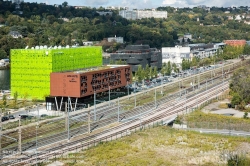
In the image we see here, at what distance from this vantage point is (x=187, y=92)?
5516cm

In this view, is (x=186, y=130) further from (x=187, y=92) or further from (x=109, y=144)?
(x=187, y=92)

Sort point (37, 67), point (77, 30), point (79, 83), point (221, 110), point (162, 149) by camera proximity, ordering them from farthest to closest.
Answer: point (77, 30)
point (37, 67)
point (79, 83)
point (221, 110)
point (162, 149)

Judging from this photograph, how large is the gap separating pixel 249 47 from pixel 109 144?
83.6 metres

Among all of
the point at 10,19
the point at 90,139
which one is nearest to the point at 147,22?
the point at 10,19

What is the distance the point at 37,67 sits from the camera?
50.7 meters

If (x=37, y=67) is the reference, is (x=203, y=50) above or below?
above

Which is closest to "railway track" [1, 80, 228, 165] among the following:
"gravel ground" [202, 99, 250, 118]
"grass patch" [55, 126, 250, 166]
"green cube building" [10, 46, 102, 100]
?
"grass patch" [55, 126, 250, 166]

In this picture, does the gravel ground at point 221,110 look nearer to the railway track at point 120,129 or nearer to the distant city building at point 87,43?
the railway track at point 120,129

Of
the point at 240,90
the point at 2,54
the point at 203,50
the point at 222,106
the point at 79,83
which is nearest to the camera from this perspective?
the point at 79,83

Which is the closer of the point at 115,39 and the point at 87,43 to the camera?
the point at 87,43

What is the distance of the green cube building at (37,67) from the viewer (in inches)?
1964

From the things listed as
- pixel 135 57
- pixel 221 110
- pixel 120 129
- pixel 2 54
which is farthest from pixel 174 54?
pixel 120 129

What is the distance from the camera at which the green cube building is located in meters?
49.9

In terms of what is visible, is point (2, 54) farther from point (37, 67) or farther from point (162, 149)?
point (162, 149)
